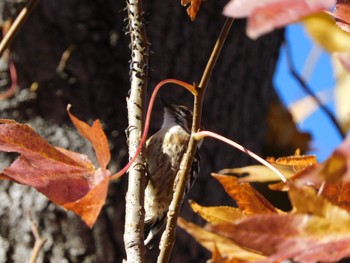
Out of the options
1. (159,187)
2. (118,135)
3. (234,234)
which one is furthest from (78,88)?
(234,234)

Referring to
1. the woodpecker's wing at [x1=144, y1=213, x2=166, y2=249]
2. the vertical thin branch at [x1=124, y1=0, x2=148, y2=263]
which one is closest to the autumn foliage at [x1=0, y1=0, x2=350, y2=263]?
the vertical thin branch at [x1=124, y1=0, x2=148, y2=263]

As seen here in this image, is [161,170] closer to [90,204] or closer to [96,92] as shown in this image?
[96,92]

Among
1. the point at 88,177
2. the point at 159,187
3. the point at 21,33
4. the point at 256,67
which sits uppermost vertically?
the point at 88,177

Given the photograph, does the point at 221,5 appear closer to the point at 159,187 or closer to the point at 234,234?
the point at 159,187

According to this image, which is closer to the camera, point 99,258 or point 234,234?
point 234,234

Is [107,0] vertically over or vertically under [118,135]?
over

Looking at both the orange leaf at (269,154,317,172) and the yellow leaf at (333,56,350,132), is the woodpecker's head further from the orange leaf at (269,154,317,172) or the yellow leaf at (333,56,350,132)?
the yellow leaf at (333,56,350,132)
